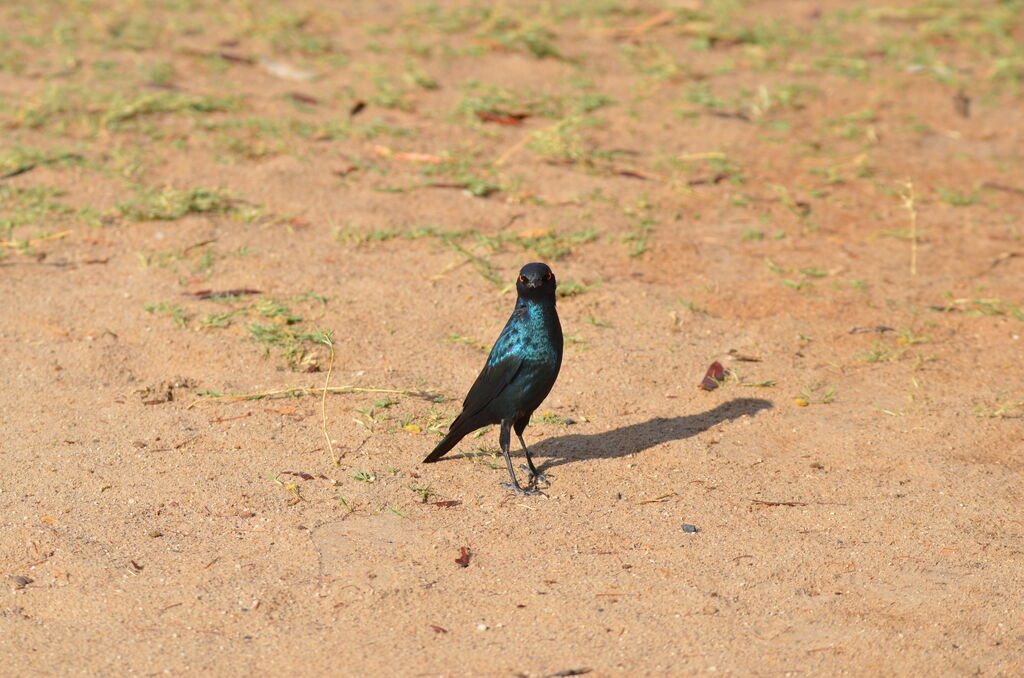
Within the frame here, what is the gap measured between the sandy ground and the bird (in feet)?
0.74

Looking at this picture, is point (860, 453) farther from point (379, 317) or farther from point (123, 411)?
point (123, 411)

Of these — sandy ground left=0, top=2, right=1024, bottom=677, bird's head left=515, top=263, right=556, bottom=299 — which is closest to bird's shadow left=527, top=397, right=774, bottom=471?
sandy ground left=0, top=2, right=1024, bottom=677

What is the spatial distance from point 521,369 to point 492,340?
4.30ft

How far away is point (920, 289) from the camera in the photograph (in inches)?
269

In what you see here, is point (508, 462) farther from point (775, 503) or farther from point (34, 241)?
point (34, 241)

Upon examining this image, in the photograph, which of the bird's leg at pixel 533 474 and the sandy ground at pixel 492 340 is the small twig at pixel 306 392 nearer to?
the sandy ground at pixel 492 340

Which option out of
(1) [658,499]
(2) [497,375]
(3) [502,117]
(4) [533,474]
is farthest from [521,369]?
(3) [502,117]

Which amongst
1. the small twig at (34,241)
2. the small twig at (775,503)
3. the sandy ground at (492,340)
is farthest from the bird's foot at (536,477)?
the small twig at (34,241)

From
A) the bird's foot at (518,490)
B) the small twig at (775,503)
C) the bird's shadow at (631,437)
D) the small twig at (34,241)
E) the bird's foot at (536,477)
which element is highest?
the small twig at (34,241)

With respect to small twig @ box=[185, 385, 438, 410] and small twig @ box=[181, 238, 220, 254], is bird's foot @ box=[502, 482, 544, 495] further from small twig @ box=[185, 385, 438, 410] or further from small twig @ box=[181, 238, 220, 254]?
small twig @ box=[181, 238, 220, 254]

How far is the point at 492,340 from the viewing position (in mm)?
6109

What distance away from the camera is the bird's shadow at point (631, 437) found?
5.19m

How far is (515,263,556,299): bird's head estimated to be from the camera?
4.80 metres

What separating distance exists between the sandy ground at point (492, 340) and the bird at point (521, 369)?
0.22m
